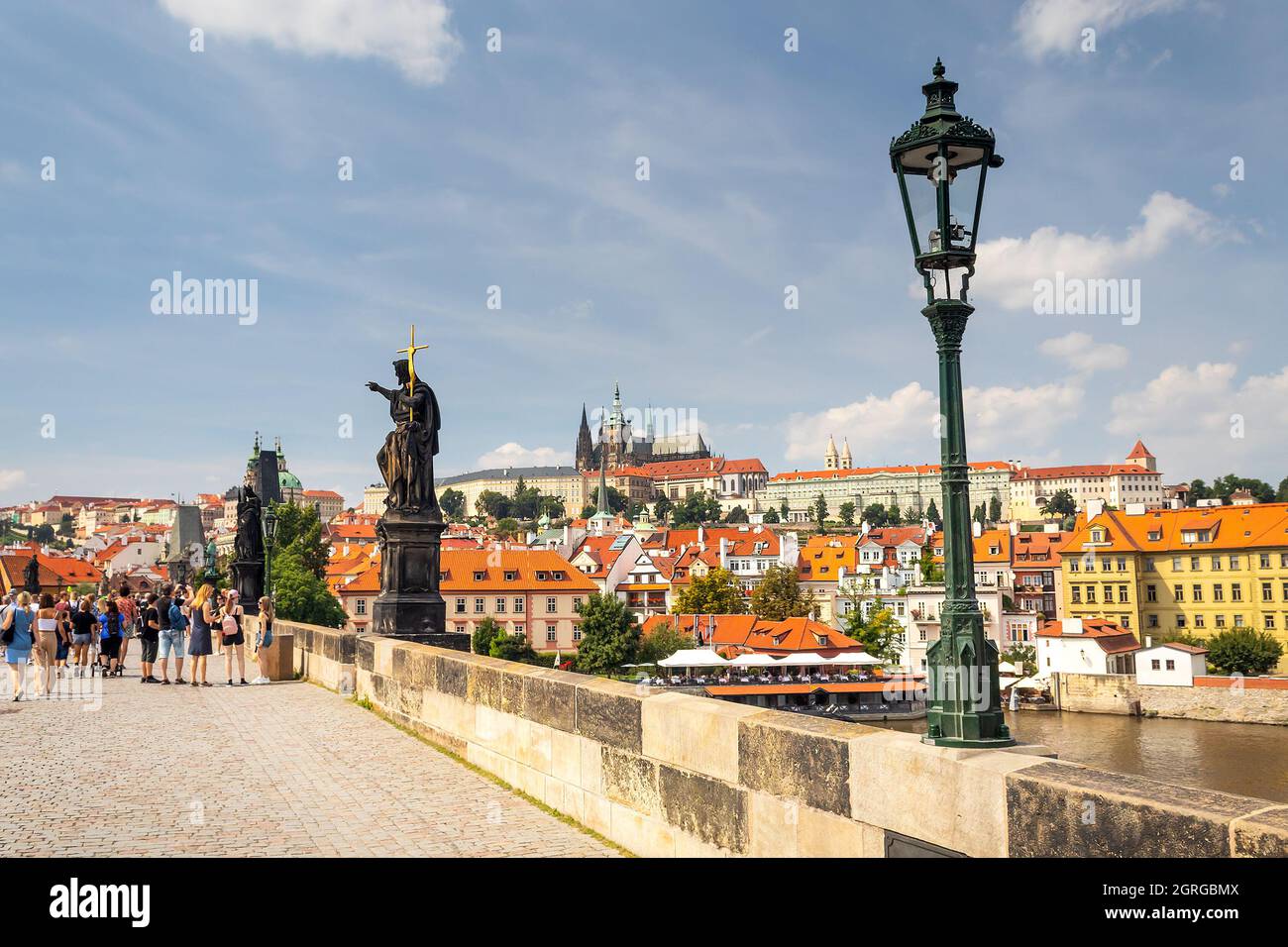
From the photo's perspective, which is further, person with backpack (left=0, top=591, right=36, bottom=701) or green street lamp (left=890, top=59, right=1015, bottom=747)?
person with backpack (left=0, top=591, right=36, bottom=701)

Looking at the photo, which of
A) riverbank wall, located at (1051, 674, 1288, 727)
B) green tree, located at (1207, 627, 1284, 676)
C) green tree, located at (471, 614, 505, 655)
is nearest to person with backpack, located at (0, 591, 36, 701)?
green tree, located at (471, 614, 505, 655)

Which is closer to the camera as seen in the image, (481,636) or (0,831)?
(0,831)

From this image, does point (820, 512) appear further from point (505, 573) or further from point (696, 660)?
point (696, 660)

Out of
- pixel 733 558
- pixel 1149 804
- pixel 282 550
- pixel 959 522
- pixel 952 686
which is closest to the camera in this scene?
pixel 1149 804

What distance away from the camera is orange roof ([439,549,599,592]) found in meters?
76.9

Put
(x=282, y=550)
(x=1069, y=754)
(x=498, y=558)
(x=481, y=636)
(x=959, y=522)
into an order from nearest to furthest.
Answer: (x=959, y=522) → (x=1069, y=754) → (x=282, y=550) → (x=481, y=636) → (x=498, y=558)

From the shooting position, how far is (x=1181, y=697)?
5981cm

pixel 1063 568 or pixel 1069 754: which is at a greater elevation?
pixel 1063 568

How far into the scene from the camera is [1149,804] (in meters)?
2.82

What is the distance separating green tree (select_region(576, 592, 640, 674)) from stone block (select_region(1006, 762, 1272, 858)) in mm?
63439

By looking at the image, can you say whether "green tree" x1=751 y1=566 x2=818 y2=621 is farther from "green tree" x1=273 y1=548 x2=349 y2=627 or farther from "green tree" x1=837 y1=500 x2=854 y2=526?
"green tree" x1=837 y1=500 x2=854 y2=526
